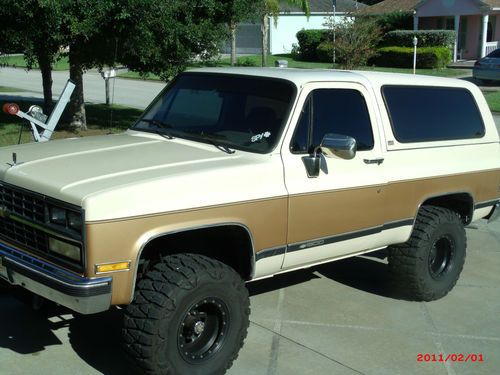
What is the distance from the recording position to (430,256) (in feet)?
18.8

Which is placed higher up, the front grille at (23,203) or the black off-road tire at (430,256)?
the front grille at (23,203)

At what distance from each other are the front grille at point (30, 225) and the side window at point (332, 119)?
1.66 metres

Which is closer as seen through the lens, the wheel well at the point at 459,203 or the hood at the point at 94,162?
the hood at the point at 94,162

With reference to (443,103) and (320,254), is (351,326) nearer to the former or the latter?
(320,254)

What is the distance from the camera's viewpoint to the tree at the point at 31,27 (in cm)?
969

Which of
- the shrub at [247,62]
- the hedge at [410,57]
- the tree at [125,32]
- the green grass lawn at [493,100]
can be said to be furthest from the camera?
the shrub at [247,62]

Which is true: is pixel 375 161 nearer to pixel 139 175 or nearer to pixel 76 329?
pixel 139 175

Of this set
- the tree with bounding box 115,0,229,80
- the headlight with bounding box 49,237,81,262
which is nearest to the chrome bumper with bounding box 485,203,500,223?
the headlight with bounding box 49,237,81,262

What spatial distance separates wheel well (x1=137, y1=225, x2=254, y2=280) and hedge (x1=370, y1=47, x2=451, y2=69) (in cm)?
2753

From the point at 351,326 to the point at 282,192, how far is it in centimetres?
145

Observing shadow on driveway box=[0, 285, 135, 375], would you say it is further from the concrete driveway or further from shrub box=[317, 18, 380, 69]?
shrub box=[317, 18, 380, 69]

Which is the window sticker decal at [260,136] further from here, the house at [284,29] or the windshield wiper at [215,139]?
the house at [284,29]

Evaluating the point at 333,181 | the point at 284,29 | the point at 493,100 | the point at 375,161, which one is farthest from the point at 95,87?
the point at 284,29

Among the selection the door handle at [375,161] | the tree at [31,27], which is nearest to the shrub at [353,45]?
Result: the tree at [31,27]
